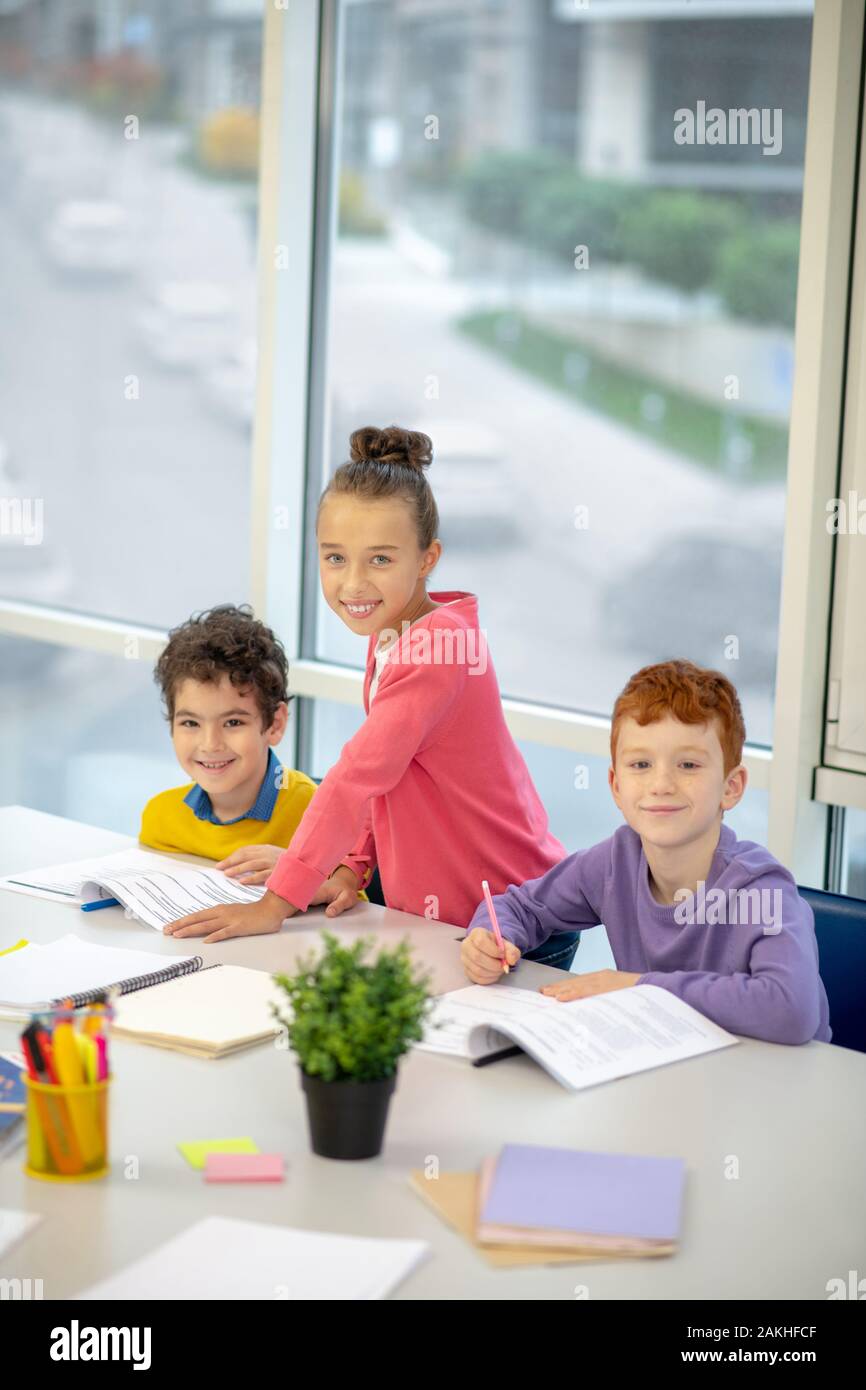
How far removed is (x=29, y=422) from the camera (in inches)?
199

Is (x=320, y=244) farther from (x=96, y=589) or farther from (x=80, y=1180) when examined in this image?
(x=80, y=1180)

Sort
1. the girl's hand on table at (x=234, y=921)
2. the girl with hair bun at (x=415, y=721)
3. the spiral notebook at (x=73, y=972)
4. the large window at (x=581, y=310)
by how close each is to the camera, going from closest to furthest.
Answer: the spiral notebook at (x=73, y=972) → the girl's hand on table at (x=234, y=921) → the girl with hair bun at (x=415, y=721) → the large window at (x=581, y=310)

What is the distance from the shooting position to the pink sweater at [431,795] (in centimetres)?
214

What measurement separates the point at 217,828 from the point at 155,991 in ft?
2.15

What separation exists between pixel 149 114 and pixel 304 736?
1953 millimetres

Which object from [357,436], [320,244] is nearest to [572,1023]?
[357,436]

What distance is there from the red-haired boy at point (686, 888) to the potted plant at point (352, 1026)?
0.50 m

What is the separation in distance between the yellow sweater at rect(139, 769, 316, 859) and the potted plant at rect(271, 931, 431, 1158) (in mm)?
1100

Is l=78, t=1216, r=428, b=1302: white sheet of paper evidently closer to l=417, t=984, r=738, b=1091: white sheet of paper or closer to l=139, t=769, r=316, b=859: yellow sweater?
l=417, t=984, r=738, b=1091: white sheet of paper

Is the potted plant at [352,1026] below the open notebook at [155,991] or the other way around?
the other way around

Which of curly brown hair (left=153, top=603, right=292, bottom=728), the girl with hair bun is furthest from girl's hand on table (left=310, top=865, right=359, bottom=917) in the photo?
curly brown hair (left=153, top=603, right=292, bottom=728)

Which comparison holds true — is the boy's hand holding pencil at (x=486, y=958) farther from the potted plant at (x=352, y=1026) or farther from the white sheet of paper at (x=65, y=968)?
the potted plant at (x=352, y=1026)

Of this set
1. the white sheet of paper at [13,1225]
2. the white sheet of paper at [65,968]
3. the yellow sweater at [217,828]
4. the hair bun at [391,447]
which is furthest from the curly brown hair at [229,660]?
the white sheet of paper at [13,1225]

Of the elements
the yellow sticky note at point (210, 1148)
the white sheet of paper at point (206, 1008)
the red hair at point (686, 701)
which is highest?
the red hair at point (686, 701)
